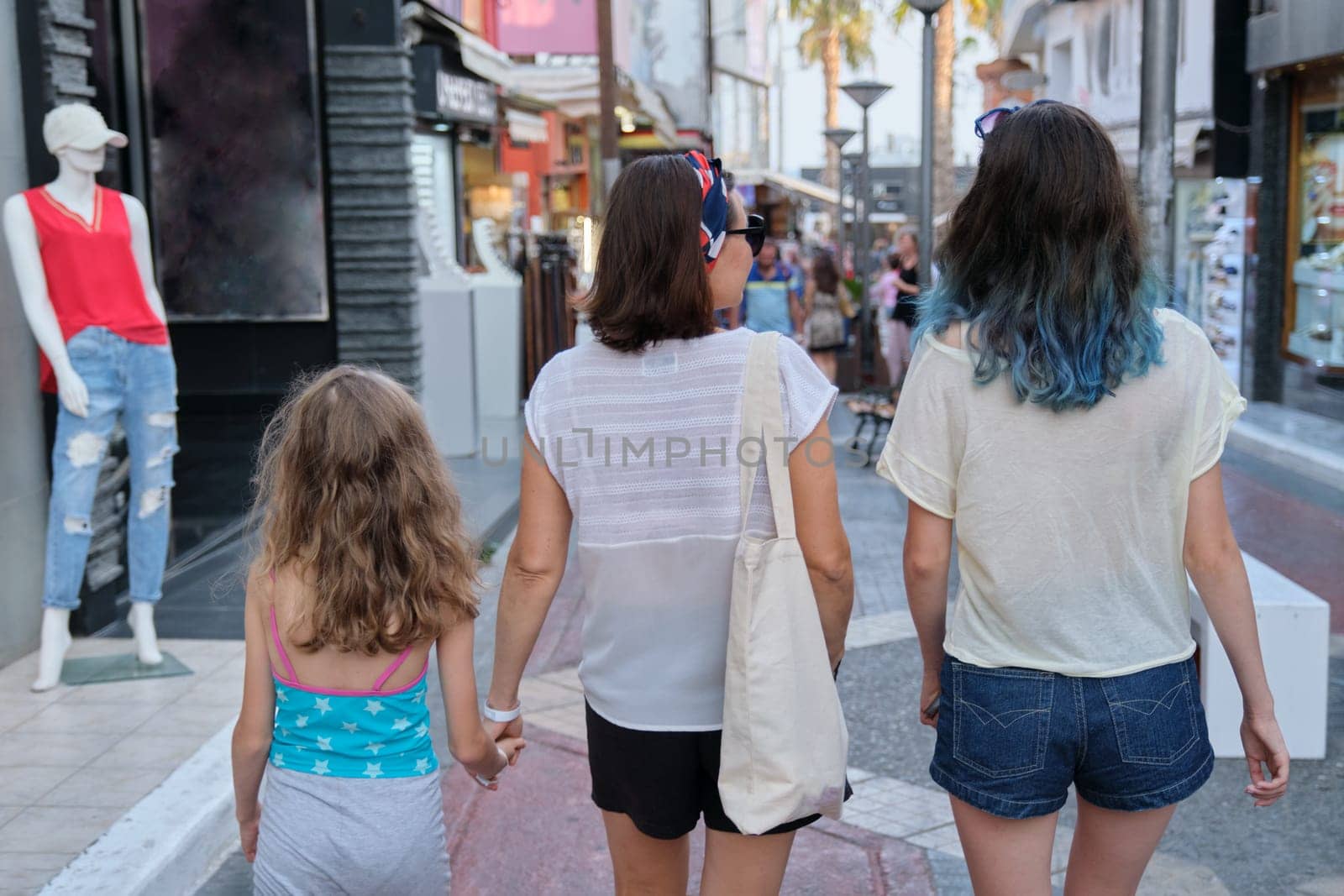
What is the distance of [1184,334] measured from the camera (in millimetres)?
2430

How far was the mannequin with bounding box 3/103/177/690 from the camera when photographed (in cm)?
508

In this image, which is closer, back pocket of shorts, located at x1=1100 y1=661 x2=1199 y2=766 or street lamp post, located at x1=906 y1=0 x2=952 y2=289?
back pocket of shorts, located at x1=1100 y1=661 x2=1199 y2=766

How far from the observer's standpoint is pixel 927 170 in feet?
45.6

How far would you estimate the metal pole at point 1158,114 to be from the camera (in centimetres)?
655

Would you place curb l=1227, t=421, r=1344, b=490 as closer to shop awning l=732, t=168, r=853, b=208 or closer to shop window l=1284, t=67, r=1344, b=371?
shop window l=1284, t=67, r=1344, b=371

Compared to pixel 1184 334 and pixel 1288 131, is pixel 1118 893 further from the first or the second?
pixel 1288 131

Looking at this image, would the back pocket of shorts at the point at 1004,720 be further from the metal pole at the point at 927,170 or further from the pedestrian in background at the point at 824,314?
the pedestrian in background at the point at 824,314

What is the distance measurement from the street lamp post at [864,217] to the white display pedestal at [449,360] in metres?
8.26

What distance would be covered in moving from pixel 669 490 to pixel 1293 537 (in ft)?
24.1

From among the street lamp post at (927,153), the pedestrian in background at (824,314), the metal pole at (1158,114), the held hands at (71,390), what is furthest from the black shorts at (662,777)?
the pedestrian in background at (824,314)

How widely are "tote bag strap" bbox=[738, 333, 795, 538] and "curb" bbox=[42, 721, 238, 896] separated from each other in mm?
1929

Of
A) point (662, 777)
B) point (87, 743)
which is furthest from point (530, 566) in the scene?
point (87, 743)

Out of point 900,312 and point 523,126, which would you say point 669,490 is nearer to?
point 900,312

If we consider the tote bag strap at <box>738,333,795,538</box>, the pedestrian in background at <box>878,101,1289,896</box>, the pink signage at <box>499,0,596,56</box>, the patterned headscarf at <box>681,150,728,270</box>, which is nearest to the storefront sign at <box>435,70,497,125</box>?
the pink signage at <box>499,0,596,56</box>
